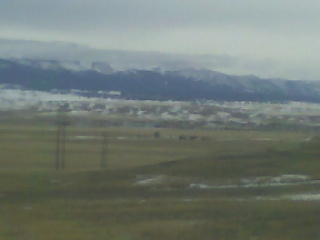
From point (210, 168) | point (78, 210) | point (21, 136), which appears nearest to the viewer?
point (78, 210)

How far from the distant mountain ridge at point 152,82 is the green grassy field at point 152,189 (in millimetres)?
20841

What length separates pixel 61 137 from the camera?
4441 centimetres

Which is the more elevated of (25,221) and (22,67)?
(22,67)

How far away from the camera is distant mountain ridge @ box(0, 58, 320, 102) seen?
6975 cm

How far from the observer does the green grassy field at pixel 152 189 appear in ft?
46.8

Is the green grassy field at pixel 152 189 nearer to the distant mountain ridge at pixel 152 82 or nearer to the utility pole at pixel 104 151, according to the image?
the utility pole at pixel 104 151

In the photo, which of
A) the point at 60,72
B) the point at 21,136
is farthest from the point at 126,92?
the point at 21,136

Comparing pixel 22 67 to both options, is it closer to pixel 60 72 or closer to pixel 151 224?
pixel 60 72

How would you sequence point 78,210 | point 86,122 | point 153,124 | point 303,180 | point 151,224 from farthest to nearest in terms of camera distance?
point 153,124 < point 86,122 < point 303,180 < point 78,210 < point 151,224

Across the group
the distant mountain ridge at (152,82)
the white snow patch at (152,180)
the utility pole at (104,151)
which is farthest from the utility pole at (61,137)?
the distant mountain ridge at (152,82)

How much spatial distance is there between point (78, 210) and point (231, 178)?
35.3 feet

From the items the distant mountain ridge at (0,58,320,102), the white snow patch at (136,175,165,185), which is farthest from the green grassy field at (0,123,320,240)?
the distant mountain ridge at (0,58,320,102)

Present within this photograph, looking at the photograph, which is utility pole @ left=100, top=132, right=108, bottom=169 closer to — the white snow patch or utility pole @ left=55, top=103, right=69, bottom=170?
utility pole @ left=55, top=103, right=69, bottom=170

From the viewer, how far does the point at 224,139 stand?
4550cm
